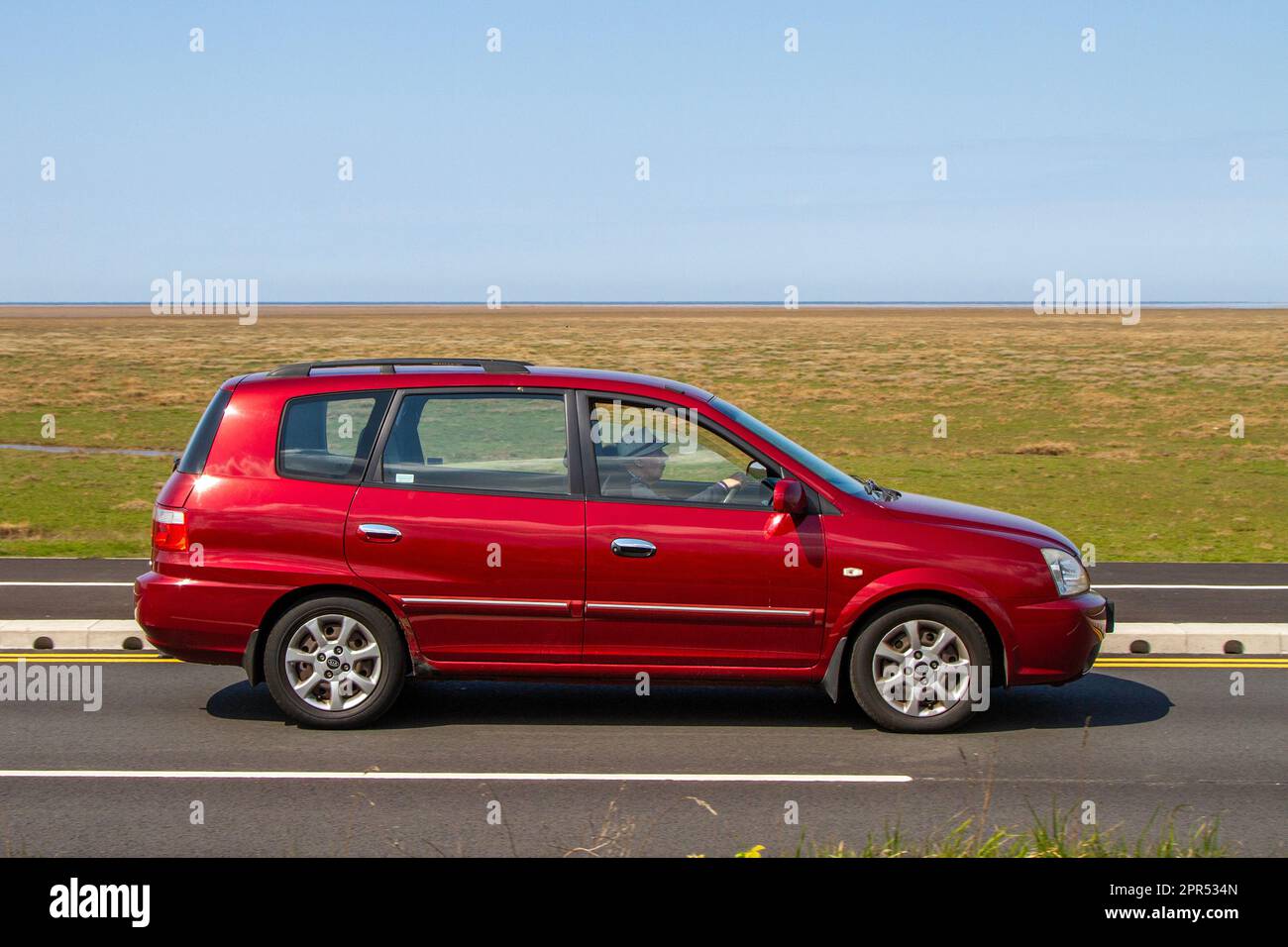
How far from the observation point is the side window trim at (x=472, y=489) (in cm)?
795

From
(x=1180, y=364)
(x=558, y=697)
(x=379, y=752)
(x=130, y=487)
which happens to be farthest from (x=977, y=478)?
(x=1180, y=364)

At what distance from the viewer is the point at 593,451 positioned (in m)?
8.02

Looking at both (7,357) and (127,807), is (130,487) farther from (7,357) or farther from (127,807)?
(7,357)

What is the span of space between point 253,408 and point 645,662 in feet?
8.28

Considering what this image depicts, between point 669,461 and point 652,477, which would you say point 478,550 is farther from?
point 669,461

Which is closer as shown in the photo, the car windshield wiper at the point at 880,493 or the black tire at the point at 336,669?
the black tire at the point at 336,669

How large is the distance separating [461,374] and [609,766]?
7.58 feet

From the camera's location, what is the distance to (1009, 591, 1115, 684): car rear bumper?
7.89 meters

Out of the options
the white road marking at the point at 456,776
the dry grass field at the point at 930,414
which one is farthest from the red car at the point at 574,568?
the dry grass field at the point at 930,414

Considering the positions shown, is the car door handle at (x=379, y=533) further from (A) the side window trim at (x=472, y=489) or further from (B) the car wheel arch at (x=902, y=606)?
(B) the car wheel arch at (x=902, y=606)

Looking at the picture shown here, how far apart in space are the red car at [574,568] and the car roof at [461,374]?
9cm

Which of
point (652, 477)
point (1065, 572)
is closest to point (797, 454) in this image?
point (652, 477)

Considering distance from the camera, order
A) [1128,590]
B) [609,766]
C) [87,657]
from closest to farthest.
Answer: [609,766] → [87,657] → [1128,590]

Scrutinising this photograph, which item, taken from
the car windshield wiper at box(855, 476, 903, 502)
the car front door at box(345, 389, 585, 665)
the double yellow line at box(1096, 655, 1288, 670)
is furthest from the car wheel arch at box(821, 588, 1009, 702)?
the double yellow line at box(1096, 655, 1288, 670)
